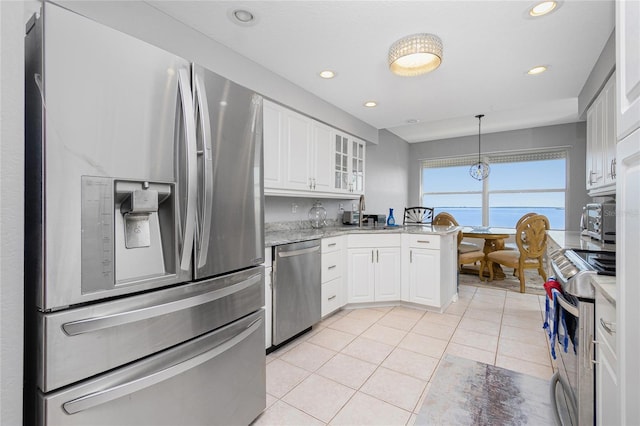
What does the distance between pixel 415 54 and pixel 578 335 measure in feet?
6.21

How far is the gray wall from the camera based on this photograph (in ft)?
16.5

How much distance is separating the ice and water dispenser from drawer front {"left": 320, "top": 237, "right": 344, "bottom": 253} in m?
1.82

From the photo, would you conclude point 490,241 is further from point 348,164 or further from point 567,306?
point 567,306

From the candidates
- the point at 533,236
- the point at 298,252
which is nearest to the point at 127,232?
the point at 298,252

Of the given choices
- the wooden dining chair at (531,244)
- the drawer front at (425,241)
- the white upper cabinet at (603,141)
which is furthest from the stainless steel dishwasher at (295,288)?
the wooden dining chair at (531,244)

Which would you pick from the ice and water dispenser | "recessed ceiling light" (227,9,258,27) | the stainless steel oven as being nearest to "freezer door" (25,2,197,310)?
the ice and water dispenser

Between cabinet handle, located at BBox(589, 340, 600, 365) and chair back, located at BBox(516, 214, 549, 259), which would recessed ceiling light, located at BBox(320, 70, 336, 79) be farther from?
chair back, located at BBox(516, 214, 549, 259)

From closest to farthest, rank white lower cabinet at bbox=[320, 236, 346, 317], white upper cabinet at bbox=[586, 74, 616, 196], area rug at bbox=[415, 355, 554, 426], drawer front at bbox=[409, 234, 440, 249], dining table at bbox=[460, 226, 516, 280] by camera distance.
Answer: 1. area rug at bbox=[415, 355, 554, 426]
2. white upper cabinet at bbox=[586, 74, 616, 196]
3. white lower cabinet at bbox=[320, 236, 346, 317]
4. drawer front at bbox=[409, 234, 440, 249]
5. dining table at bbox=[460, 226, 516, 280]

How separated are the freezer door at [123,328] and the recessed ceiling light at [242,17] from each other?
1.71 meters

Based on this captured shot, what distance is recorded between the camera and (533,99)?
348 centimetres

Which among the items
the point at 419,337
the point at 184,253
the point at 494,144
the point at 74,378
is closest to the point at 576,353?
the point at 419,337

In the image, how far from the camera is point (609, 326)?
1.04 meters

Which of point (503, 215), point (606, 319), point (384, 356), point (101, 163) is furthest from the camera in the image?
point (503, 215)

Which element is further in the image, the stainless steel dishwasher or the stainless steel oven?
the stainless steel dishwasher
